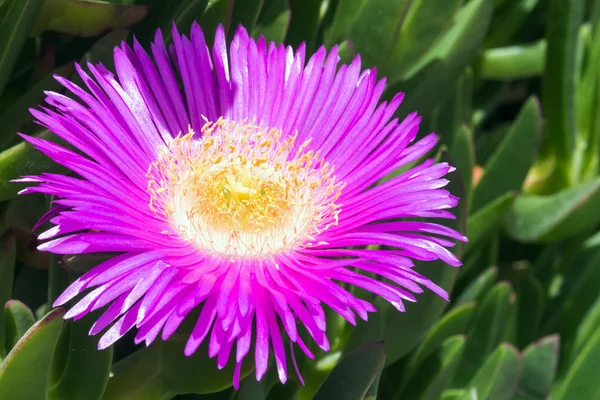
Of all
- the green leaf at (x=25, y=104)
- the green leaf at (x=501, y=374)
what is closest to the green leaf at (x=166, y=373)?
the green leaf at (x=25, y=104)

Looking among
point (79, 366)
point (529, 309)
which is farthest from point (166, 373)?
point (529, 309)

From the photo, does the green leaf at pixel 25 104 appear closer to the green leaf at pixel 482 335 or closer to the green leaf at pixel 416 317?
the green leaf at pixel 416 317

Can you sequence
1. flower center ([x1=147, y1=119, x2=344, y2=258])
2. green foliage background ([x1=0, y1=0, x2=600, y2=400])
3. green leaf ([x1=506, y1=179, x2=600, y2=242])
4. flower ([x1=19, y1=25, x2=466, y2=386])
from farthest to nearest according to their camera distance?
1. green leaf ([x1=506, y1=179, x2=600, y2=242])
2. flower center ([x1=147, y1=119, x2=344, y2=258])
3. green foliage background ([x1=0, y1=0, x2=600, y2=400])
4. flower ([x1=19, y1=25, x2=466, y2=386])

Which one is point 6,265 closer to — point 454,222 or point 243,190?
point 243,190

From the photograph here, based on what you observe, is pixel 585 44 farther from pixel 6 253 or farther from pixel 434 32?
pixel 6 253

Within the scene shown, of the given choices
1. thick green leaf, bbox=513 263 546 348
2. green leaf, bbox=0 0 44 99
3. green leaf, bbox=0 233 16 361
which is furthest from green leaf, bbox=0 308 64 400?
thick green leaf, bbox=513 263 546 348

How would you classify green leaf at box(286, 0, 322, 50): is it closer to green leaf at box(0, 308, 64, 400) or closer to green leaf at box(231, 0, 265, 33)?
green leaf at box(231, 0, 265, 33)
